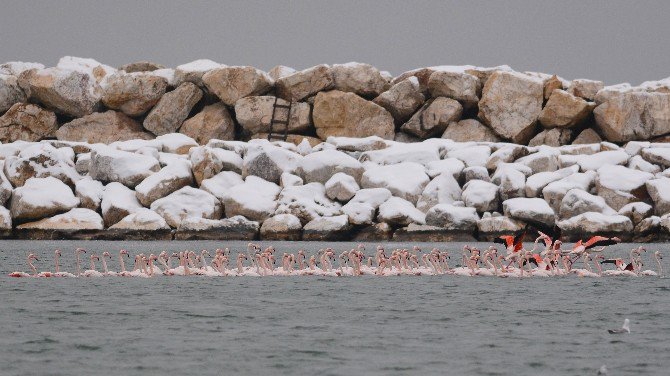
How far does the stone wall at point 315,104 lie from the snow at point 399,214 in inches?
768

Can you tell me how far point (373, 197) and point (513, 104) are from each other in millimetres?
19857

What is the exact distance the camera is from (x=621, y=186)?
157ft

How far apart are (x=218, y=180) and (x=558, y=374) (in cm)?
3793

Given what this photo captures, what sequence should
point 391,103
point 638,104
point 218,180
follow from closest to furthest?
point 218,180 < point 638,104 < point 391,103

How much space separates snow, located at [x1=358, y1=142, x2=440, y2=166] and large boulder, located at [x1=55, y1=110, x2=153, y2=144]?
19.9m

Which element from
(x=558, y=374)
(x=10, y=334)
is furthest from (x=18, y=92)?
(x=558, y=374)

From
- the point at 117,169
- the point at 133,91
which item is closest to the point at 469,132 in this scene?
the point at 133,91

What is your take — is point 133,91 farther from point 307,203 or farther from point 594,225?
point 594,225

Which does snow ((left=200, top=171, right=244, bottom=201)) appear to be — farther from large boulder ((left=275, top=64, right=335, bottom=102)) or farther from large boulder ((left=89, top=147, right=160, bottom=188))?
large boulder ((left=275, top=64, right=335, bottom=102))

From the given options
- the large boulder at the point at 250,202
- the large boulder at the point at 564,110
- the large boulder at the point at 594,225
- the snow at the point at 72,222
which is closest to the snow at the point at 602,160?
the large boulder at the point at 594,225

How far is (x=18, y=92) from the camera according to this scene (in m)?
67.5

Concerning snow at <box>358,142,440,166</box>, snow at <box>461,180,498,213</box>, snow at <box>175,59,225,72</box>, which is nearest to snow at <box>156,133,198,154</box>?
snow at <box>175,59,225,72</box>

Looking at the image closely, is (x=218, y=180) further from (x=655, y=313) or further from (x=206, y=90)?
(x=655, y=313)

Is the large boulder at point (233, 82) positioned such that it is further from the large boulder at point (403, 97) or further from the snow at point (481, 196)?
the snow at point (481, 196)
